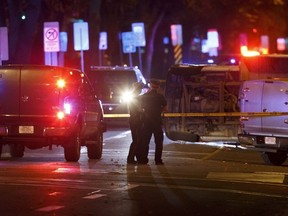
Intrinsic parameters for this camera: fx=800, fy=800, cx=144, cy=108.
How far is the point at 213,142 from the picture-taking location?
2172 cm

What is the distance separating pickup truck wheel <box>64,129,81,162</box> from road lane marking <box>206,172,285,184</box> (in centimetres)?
319

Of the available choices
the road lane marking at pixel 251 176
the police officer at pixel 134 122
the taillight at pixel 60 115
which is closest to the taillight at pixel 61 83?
the taillight at pixel 60 115

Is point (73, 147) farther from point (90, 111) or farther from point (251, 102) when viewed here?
point (251, 102)

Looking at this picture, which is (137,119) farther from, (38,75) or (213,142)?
(213,142)

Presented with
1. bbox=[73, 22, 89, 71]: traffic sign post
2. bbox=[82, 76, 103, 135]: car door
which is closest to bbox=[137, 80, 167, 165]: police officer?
bbox=[82, 76, 103, 135]: car door

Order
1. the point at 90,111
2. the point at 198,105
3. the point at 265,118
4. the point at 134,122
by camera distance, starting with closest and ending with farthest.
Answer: the point at 265,118, the point at 134,122, the point at 90,111, the point at 198,105

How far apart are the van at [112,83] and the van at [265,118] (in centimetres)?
1089

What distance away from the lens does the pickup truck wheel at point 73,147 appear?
1606cm

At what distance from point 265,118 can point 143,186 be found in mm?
4341

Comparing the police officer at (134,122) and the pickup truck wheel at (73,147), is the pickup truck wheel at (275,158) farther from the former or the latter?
the pickup truck wheel at (73,147)

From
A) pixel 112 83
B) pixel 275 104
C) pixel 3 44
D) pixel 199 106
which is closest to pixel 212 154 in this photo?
pixel 275 104

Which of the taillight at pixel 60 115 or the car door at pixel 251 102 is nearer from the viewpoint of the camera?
the taillight at pixel 60 115

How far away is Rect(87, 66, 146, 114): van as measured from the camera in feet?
88.8

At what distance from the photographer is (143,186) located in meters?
12.3
